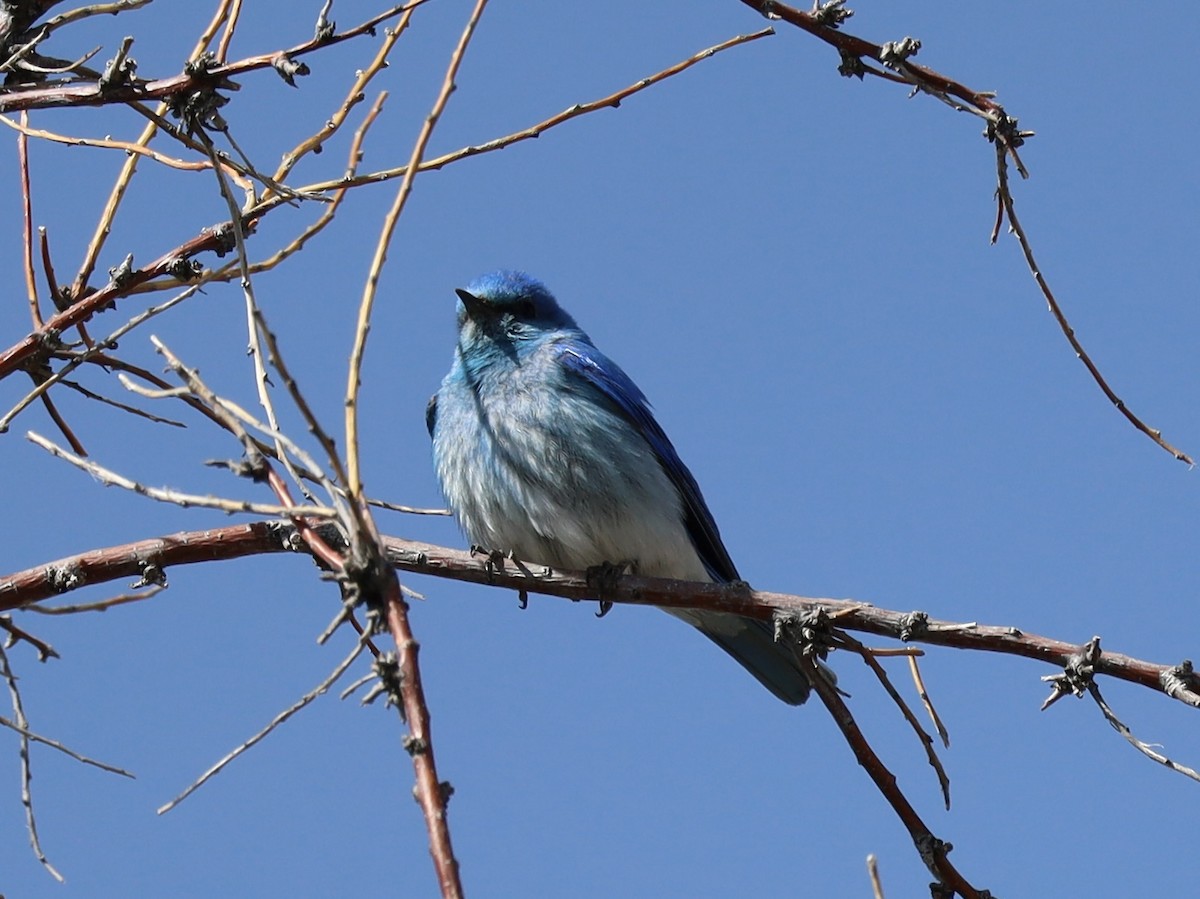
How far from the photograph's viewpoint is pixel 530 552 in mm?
5855

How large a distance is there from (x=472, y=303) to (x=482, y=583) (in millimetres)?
2832

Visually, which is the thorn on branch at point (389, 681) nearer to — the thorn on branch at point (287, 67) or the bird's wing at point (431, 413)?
the thorn on branch at point (287, 67)

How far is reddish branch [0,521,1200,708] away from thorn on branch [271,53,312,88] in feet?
3.61

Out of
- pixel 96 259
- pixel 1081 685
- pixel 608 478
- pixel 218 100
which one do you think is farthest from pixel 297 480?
pixel 608 478

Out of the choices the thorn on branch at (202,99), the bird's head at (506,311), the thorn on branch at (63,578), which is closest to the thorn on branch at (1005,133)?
the thorn on branch at (202,99)

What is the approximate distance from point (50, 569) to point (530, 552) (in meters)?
2.58

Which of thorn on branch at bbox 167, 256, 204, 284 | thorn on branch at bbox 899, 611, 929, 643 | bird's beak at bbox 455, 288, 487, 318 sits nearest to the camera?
thorn on branch at bbox 899, 611, 929, 643

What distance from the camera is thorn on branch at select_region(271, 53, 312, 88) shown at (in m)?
3.09

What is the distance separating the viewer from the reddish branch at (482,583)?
3.24 m

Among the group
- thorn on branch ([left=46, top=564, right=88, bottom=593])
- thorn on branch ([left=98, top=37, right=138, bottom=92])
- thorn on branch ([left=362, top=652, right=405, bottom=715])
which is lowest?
thorn on branch ([left=362, top=652, right=405, bottom=715])

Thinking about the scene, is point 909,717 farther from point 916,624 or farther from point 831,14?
point 831,14

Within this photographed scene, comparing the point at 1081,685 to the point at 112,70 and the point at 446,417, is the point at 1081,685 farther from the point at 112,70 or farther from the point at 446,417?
the point at 446,417

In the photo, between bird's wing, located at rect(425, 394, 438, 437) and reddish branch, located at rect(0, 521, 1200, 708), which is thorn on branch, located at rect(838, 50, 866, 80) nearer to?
reddish branch, located at rect(0, 521, 1200, 708)

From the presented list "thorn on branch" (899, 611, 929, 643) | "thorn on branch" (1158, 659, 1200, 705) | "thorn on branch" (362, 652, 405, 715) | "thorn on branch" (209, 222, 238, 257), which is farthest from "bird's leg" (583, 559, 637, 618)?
"thorn on branch" (362, 652, 405, 715)
